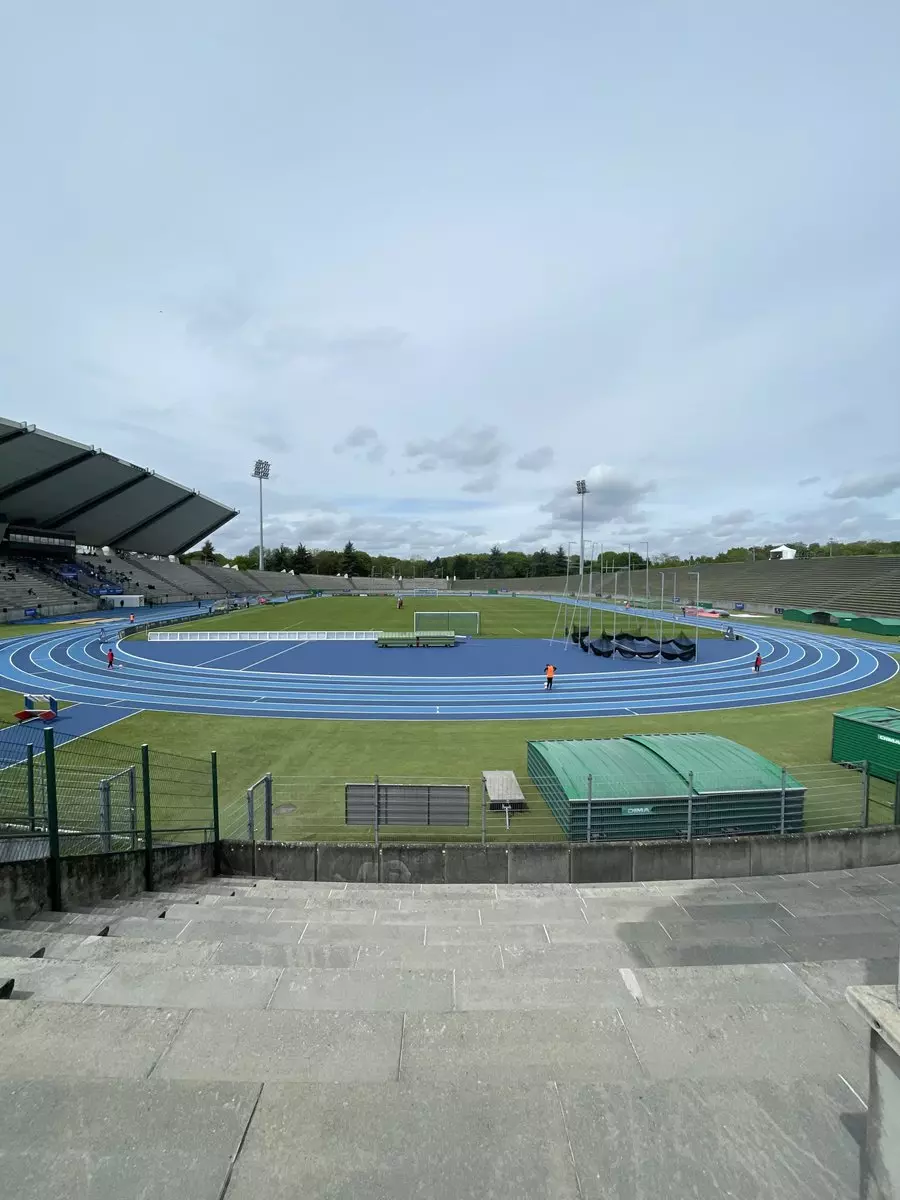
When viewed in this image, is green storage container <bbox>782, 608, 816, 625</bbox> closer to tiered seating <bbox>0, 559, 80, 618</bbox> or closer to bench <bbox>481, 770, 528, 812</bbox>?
bench <bbox>481, 770, 528, 812</bbox>

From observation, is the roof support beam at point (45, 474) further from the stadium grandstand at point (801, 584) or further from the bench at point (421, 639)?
the stadium grandstand at point (801, 584)

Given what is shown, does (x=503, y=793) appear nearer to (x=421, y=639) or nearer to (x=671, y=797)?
(x=671, y=797)

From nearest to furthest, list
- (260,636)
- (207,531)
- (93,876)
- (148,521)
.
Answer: (93,876) → (260,636) → (148,521) → (207,531)

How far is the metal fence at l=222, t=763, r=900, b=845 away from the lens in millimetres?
9445

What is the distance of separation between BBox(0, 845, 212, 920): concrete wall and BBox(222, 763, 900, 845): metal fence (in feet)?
3.25

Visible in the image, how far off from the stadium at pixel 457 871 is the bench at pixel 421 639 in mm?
10181

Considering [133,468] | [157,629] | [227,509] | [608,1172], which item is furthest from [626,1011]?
[227,509]

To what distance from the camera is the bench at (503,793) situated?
1084 centimetres

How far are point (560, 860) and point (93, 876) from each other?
6256 millimetres

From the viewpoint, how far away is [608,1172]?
2.10 m

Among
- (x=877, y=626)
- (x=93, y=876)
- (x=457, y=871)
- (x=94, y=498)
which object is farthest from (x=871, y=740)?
(x=94, y=498)

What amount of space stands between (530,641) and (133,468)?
54018 mm

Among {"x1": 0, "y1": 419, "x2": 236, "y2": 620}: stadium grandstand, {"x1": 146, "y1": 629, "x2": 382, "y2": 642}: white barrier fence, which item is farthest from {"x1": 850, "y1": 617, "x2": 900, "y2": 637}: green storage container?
{"x1": 0, "y1": 419, "x2": 236, "y2": 620}: stadium grandstand

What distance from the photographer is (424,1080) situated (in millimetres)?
2533
